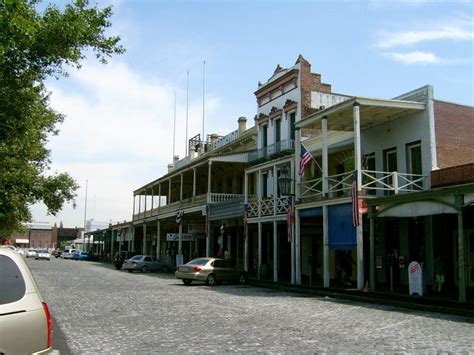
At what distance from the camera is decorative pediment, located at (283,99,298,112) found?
1267 inches

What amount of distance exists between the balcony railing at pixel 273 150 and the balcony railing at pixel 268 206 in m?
3.50

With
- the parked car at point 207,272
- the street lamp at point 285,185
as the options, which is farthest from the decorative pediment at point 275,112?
the parked car at point 207,272

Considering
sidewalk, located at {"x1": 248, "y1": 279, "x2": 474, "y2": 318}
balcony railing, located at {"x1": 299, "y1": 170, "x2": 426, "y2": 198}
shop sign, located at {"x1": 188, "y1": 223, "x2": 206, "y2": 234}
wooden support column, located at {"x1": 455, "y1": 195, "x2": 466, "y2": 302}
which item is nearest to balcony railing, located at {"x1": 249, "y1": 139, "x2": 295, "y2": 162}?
shop sign, located at {"x1": 188, "y1": 223, "x2": 206, "y2": 234}

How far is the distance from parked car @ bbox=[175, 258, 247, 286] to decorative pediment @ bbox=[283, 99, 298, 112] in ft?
33.8

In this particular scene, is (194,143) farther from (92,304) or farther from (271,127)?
(92,304)

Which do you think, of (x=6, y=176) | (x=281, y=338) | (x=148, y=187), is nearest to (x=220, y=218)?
(x=6, y=176)

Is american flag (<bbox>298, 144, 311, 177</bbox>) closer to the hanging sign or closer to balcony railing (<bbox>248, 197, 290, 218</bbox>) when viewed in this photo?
balcony railing (<bbox>248, 197, 290, 218</bbox>)

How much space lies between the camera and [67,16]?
14914mm

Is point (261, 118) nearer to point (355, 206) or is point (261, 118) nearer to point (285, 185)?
point (285, 185)

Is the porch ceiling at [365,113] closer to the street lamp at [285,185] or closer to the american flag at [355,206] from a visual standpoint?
the street lamp at [285,185]

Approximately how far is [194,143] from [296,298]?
97.2ft

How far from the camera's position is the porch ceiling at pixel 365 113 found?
854 inches

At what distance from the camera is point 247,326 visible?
40.0 feet

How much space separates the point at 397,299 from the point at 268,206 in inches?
455
